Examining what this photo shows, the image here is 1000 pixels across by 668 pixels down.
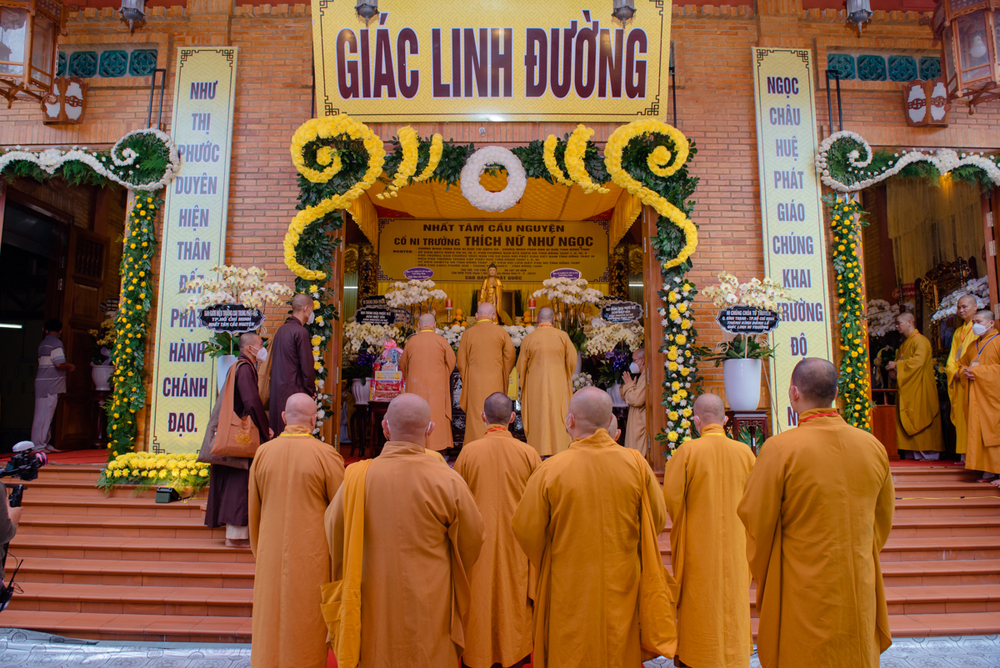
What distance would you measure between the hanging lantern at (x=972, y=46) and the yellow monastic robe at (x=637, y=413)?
187 inches

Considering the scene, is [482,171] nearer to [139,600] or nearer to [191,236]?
[191,236]

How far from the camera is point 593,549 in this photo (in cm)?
291

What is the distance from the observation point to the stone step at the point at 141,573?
196 inches

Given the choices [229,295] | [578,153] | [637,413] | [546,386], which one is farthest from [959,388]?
[229,295]

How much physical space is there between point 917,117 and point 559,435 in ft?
19.3

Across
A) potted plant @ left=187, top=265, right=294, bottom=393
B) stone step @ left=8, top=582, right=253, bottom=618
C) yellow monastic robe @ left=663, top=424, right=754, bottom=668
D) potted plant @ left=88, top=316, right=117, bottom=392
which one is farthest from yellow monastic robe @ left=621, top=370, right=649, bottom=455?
potted plant @ left=88, top=316, right=117, bottom=392

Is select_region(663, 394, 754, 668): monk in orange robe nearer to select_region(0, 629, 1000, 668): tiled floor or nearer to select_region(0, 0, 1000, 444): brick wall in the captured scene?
select_region(0, 629, 1000, 668): tiled floor

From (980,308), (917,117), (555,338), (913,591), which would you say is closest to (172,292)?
(555,338)

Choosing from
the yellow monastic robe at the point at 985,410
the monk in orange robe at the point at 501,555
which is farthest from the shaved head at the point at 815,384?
the yellow monastic robe at the point at 985,410

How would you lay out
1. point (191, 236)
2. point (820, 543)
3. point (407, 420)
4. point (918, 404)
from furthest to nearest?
1. point (918, 404)
2. point (191, 236)
3. point (407, 420)
4. point (820, 543)

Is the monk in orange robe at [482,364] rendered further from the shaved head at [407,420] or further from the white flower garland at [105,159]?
the white flower garland at [105,159]

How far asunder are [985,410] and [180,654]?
25.6 ft

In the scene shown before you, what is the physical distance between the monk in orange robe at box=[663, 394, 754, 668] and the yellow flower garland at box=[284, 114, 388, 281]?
4892 millimetres

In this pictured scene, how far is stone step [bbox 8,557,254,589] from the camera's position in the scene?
498 centimetres
